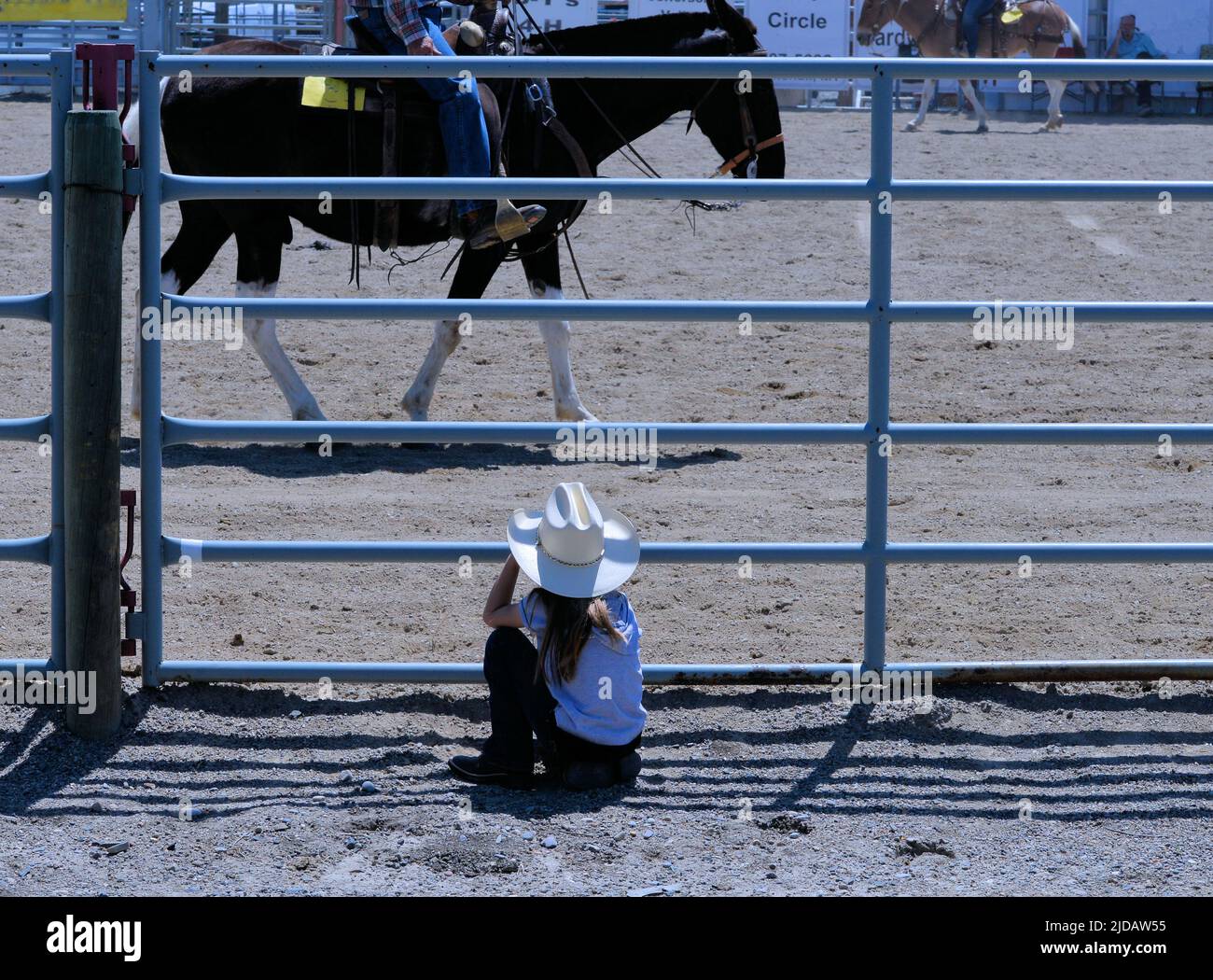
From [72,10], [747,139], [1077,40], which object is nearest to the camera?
[747,139]

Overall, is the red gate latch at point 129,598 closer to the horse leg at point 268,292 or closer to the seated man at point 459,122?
the seated man at point 459,122

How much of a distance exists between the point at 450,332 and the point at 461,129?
1160mm

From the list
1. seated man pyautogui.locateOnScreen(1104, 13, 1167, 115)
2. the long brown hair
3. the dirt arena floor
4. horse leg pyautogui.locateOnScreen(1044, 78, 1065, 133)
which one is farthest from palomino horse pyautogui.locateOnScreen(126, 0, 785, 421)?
seated man pyautogui.locateOnScreen(1104, 13, 1167, 115)

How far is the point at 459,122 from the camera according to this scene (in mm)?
7473

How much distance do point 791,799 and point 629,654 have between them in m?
0.55

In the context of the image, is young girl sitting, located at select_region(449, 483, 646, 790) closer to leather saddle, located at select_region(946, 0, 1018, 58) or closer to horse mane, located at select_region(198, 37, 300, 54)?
horse mane, located at select_region(198, 37, 300, 54)

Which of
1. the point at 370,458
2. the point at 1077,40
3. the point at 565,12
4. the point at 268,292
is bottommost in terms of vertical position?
the point at 370,458

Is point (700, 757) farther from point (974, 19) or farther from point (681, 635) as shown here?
point (974, 19)

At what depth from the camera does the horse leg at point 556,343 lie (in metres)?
8.28

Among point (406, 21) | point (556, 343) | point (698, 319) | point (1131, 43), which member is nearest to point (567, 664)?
point (698, 319)

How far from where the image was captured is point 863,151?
16.6 meters

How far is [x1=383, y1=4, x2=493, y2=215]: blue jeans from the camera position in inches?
293

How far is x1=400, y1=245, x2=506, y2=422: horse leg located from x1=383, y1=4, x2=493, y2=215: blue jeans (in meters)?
0.70

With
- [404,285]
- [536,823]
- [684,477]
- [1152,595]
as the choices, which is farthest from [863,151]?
[536,823]
